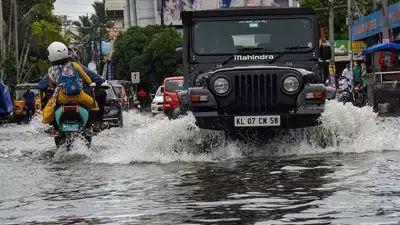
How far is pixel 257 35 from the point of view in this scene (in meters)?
13.7

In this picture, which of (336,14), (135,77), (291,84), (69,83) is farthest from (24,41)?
(291,84)

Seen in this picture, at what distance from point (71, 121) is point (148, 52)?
185 ft

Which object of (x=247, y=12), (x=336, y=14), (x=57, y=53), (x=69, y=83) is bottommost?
(x=69, y=83)

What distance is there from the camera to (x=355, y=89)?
108 feet

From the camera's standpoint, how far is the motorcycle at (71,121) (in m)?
13.7

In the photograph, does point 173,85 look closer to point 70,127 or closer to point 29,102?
point 29,102

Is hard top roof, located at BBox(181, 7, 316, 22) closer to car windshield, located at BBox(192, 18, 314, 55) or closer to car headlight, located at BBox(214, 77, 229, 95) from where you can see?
car windshield, located at BBox(192, 18, 314, 55)

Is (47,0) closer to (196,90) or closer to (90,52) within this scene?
(90,52)

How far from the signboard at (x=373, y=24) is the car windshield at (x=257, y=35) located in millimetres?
26832

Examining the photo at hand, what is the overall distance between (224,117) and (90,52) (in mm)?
117829

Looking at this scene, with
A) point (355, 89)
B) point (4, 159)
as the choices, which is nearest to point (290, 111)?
point (4, 159)

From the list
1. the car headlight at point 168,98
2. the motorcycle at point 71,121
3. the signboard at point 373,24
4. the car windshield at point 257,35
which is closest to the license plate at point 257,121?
the car windshield at point 257,35

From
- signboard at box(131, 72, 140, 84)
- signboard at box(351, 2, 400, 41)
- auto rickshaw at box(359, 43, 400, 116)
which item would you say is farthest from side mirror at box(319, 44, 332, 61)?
signboard at box(131, 72, 140, 84)

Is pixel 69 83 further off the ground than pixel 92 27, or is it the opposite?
pixel 92 27
